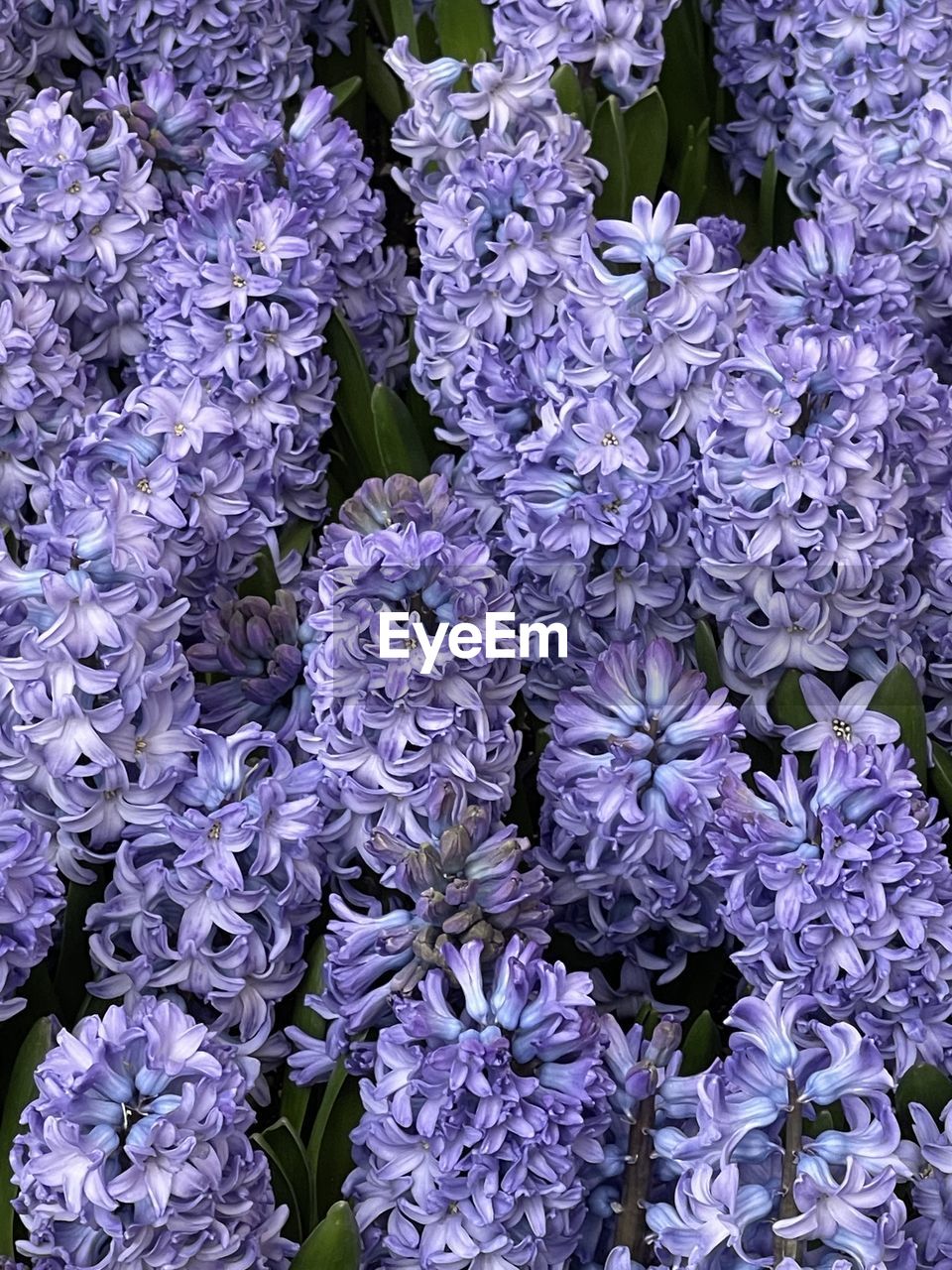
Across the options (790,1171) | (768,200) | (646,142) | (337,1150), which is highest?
(646,142)

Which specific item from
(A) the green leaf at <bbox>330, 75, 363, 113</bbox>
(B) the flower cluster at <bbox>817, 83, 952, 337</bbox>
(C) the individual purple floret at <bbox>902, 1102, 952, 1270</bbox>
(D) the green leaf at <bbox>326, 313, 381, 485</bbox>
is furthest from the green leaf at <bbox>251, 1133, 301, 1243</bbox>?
(A) the green leaf at <bbox>330, 75, 363, 113</bbox>

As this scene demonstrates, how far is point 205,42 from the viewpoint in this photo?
72.7 inches

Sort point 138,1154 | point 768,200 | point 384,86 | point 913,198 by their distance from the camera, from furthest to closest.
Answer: point 384,86 → point 768,200 → point 913,198 → point 138,1154

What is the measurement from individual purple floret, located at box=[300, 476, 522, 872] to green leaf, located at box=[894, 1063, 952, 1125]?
1.18 feet

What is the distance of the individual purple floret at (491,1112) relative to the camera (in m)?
1.12

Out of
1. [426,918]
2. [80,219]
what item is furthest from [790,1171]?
[80,219]

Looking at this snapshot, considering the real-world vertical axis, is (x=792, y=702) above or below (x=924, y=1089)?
above

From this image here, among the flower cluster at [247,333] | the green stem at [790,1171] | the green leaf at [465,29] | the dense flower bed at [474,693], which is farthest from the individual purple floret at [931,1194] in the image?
the green leaf at [465,29]

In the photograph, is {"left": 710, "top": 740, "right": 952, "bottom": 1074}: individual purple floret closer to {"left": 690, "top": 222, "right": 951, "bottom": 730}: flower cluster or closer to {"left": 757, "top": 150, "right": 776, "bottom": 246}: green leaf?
{"left": 690, "top": 222, "right": 951, "bottom": 730}: flower cluster

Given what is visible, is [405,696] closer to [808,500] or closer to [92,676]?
[92,676]

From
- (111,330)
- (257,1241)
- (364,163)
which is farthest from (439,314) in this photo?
(257,1241)

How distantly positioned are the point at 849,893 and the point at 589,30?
1.03 m

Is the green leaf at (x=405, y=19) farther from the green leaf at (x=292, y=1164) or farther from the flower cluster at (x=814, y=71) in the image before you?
the green leaf at (x=292, y=1164)

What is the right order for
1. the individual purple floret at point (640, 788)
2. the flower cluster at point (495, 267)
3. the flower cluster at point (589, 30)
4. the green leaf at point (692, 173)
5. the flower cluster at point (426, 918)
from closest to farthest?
the flower cluster at point (426, 918), the individual purple floret at point (640, 788), the flower cluster at point (495, 267), the flower cluster at point (589, 30), the green leaf at point (692, 173)
